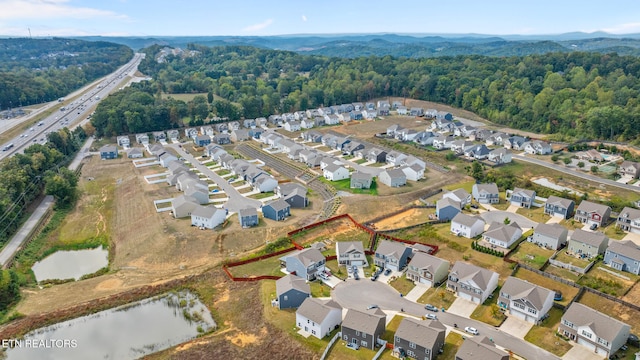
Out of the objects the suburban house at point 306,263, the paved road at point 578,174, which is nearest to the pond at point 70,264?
the suburban house at point 306,263

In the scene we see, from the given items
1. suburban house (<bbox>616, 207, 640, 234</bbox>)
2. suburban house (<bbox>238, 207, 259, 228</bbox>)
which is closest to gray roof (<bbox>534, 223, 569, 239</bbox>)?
suburban house (<bbox>616, 207, 640, 234</bbox>)

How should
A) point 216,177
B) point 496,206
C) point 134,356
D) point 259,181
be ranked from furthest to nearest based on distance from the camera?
point 216,177 → point 259,181 → point 496,206 → point 134,356

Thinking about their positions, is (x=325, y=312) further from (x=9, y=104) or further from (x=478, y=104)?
(x=9, y=104)

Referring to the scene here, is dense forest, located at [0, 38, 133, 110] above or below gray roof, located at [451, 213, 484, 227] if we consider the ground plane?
above

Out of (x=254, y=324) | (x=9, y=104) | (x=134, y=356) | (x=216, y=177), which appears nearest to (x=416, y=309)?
(x=254, y=324)

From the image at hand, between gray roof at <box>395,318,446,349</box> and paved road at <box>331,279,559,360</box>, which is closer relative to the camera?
gray roof at <box>395,318,446,349</box>

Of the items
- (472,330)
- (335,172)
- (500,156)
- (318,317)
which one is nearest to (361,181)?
(335,172)

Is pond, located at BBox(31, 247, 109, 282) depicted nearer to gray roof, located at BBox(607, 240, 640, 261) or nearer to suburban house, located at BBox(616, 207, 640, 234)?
gray roof, located at BBox(607, 240, 640, 261)
